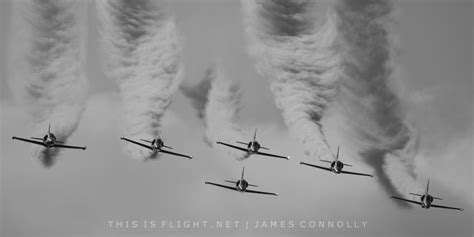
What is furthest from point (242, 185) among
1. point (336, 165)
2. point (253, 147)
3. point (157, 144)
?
point (157, 144)

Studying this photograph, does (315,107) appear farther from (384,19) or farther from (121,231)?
(121,231)

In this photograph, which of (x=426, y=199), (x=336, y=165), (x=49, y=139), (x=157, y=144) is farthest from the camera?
(x=426, y=199)

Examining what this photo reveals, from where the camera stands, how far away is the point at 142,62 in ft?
277

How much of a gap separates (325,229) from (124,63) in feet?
97.8

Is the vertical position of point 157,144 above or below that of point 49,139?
above

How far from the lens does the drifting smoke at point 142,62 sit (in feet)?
273

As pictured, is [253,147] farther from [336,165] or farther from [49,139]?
[49,139]

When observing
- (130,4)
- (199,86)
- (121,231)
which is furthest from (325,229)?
(130,4)

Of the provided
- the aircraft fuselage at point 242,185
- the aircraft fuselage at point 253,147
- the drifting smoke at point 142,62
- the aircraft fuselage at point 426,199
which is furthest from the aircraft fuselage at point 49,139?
the aircraft fuselage at point 426,199

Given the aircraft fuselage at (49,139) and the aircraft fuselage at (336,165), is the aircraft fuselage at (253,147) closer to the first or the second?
the aircraft fuselage at (336,165)

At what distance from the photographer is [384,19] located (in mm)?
83000

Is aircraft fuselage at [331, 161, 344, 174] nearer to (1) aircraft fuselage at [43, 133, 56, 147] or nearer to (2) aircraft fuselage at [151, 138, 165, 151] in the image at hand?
(2) aircraft fuselage at [151, 138, 165, 151]

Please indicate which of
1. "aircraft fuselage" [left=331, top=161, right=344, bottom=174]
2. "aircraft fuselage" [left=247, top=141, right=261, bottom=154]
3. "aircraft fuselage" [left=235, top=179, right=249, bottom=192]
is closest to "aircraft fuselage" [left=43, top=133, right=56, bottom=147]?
"aircraft fuselage" [left=247, top=141, right=261, bottom=154]

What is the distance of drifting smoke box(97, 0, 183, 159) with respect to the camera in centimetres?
8312
